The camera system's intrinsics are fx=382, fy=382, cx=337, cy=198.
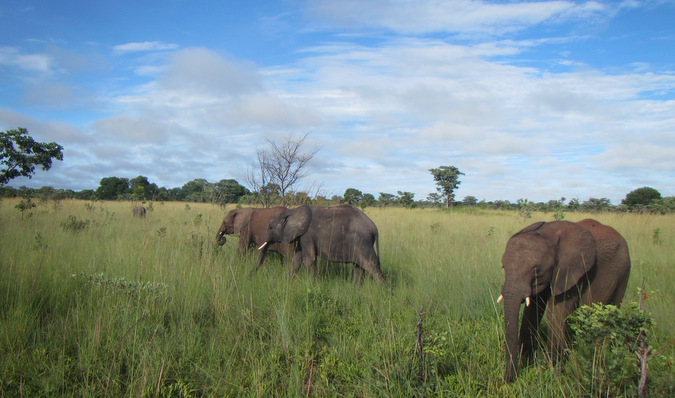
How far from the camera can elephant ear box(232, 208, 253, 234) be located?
7.93 metres

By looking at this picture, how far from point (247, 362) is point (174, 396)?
607 mm

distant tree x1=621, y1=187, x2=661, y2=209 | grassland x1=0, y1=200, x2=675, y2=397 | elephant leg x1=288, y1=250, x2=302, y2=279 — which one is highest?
distant tree x1=621, y1=187, x2=661, y2=209

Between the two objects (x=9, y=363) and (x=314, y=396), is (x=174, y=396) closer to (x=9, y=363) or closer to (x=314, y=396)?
(x=314, y=396)

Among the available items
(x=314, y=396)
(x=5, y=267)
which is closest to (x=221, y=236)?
(x=5, y=267)

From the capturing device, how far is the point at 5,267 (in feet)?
14.6

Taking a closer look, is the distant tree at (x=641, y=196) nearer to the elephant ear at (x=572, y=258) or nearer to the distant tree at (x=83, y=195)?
the elephant ear at (x=572, y=258)

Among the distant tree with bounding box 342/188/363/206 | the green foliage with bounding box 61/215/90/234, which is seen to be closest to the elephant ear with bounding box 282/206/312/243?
the green foliage with bounding box 61/215/90/234

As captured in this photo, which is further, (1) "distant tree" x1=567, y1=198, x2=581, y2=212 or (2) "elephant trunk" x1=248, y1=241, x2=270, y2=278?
(1) "distant tree" x1=567, y1=198, x2=581, y2=212

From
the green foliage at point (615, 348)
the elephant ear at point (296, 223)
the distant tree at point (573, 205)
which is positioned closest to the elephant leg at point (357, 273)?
the elephant ear at point (296, 223)

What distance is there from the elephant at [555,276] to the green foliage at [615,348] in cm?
40

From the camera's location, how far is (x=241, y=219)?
8039mm

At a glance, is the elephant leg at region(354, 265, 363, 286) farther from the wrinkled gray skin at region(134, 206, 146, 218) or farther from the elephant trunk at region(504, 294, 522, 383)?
the wrinkled gray skin at region(134, 206, 146, 218)

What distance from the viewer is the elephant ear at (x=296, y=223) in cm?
603

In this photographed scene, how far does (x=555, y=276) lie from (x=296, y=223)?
152 inches
